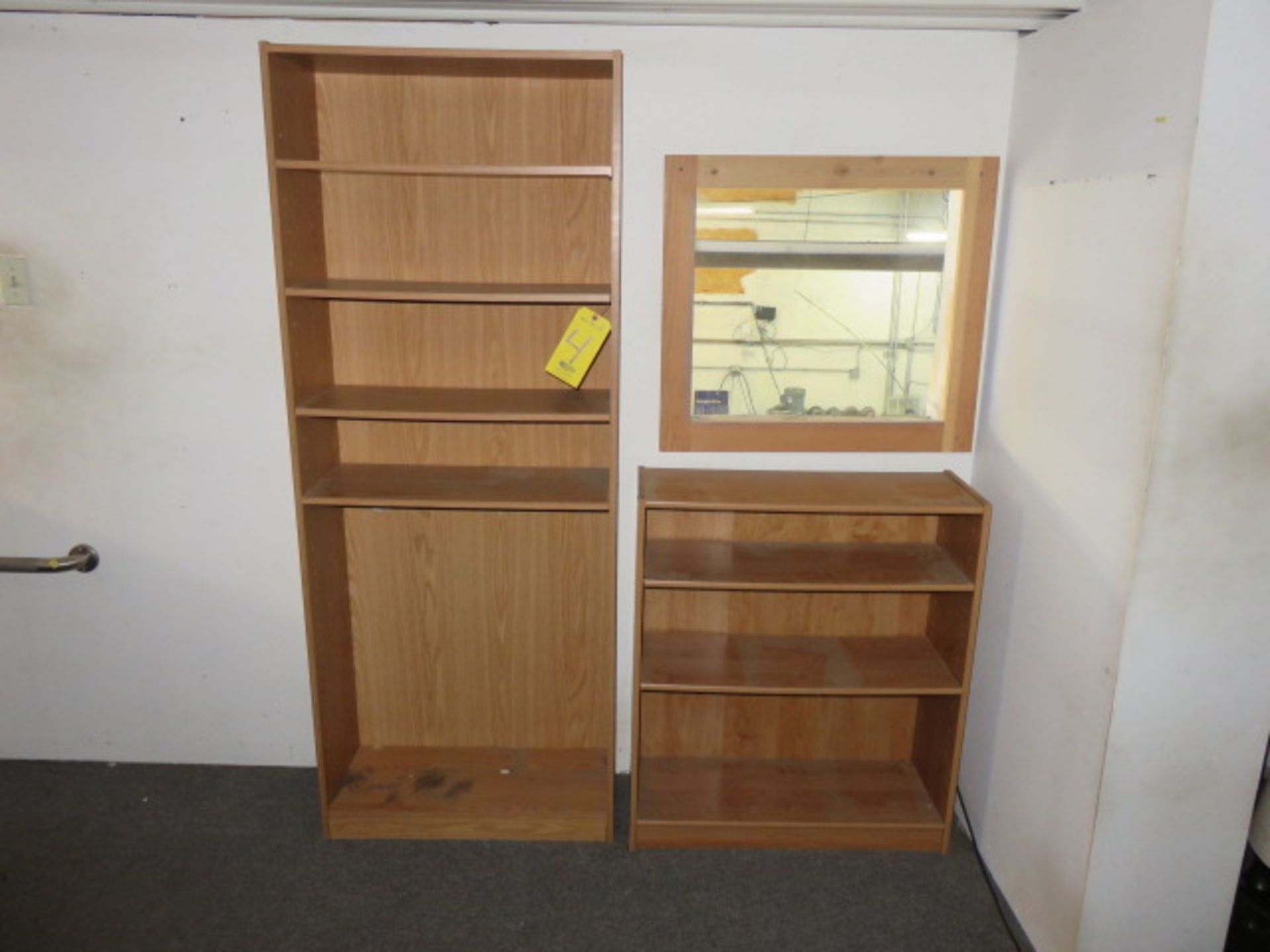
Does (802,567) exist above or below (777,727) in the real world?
above

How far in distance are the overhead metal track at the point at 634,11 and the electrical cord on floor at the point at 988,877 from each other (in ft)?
6.83

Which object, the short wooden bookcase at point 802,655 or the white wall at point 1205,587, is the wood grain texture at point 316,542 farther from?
the white wall at point 1205,587

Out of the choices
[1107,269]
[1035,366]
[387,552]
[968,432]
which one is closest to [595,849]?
[387,552]

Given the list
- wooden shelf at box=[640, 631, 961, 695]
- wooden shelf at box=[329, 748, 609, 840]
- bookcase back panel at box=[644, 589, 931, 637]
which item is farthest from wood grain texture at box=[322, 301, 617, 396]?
wooden shelf at box=[329, 748, 609, 840]

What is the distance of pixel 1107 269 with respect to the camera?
1860mm

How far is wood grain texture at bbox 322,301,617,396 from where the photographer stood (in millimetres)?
2482

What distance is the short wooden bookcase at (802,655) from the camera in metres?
2.38

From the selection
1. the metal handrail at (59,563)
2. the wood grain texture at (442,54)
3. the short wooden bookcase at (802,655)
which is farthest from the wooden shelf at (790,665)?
the metal handrail at (59,563)

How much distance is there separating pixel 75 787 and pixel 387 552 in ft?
4.04

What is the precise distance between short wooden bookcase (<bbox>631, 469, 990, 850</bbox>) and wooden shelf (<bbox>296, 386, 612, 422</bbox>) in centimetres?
30

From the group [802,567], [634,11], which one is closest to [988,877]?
[802,567]

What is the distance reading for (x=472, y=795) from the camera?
2.64 meters

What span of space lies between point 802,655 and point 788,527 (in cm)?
38

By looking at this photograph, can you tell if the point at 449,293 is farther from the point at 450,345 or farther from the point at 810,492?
the point at 810,492
